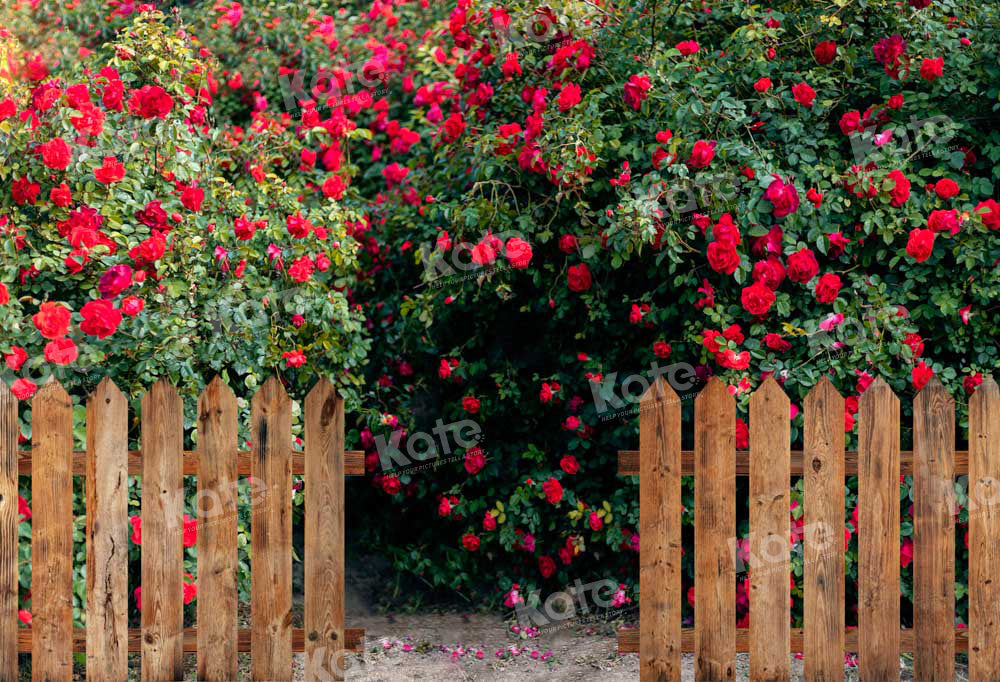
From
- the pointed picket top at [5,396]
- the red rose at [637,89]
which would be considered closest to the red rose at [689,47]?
the red rose at [637,89]

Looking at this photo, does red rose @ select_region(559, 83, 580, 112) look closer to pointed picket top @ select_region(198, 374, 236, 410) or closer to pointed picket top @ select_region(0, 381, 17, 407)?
pointed picket top @ select_region(198, 374, 236, 410)

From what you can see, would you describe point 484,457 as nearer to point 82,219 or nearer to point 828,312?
point 828,312

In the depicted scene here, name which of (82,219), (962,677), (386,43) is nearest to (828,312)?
(962,677)

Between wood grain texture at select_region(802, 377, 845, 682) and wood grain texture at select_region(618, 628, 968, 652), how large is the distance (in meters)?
0.07

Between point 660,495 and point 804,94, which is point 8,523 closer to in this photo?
point 660,495

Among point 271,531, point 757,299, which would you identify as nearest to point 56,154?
point 271,531

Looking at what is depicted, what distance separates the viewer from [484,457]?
15.6ft

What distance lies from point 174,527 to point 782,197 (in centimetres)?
234

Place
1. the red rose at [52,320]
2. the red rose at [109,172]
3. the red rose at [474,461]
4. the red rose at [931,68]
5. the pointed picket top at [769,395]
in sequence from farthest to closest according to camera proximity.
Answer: the red rose at [474,461]
the red rose at [931,68]
the red rose at [109,172]
the red rose at [52,320]
the pointed picket top at [769,395]

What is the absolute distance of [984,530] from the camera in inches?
125

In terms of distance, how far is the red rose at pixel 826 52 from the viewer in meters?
4.18

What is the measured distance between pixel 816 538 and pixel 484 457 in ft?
6.37

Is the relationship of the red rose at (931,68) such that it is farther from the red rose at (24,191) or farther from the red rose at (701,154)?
the red rose at (24,191)

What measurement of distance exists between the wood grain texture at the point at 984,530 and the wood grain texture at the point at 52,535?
2.70m
